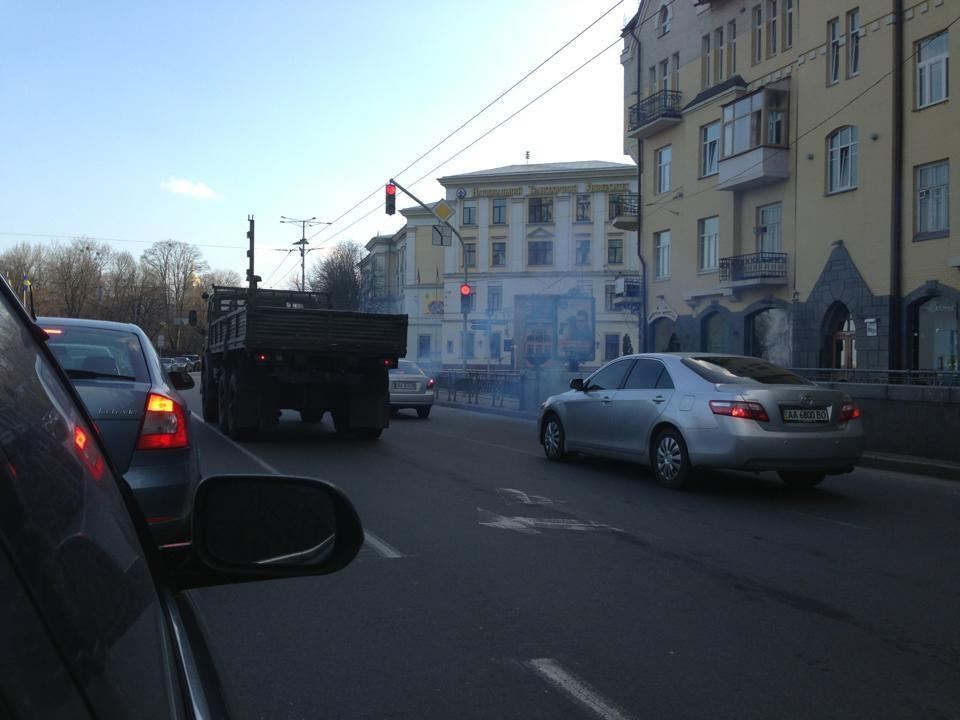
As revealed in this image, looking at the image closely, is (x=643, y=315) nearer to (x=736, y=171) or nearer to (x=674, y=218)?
(x=674, y=218)

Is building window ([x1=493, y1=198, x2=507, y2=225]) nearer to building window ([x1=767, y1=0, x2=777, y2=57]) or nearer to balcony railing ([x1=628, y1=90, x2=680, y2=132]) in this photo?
balcony railing ([x1=628, y1=90, x2=680, y2=132])

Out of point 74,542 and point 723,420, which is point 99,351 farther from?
point 723,420

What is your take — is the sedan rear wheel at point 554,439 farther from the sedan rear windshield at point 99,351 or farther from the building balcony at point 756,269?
the building balcony at point 756,269

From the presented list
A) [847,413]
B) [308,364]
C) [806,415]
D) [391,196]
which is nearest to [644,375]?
[806,415]

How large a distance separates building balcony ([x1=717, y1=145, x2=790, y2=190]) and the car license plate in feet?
61.1

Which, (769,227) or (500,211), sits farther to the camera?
(500,211)

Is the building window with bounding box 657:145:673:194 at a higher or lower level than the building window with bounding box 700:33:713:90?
lower

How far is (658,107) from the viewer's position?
32.4m

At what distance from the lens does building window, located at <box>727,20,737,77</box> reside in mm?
29328

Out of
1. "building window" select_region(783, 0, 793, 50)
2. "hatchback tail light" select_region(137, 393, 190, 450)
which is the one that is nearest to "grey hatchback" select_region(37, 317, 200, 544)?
"hatchback tail light" select_region(137, 393, 190, 450)

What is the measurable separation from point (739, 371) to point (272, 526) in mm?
8900

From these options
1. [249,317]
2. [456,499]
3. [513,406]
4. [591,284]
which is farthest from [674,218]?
[591,284]

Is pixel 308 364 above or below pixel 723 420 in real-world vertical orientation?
above

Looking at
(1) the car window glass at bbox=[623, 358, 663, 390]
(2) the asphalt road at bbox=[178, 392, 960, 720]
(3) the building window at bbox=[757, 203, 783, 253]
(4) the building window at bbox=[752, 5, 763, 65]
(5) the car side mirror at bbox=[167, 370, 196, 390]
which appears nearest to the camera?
(2) the asphalt road at bbox=[178, 392, 960, 720]
